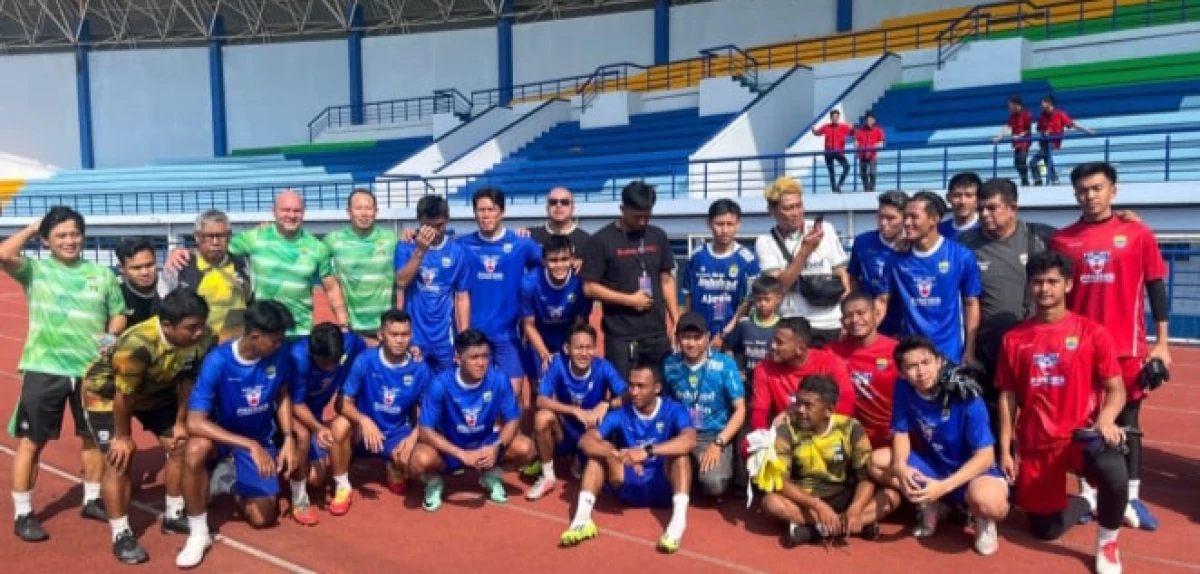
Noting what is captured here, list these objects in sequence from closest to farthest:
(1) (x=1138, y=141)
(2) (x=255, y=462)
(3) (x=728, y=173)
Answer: (2) (x=255, y=462) < (1) (x=1138, y=141) < (3) (x=728, y=173)

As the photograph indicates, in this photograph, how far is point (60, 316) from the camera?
4699 mm

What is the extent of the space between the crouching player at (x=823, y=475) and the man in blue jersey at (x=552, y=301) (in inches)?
68.6

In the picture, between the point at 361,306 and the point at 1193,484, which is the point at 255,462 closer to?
the point at 361,306

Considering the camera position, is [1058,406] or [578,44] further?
[578,44]

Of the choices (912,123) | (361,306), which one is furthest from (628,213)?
(912,123)

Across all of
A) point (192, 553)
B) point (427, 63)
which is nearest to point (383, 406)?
point (192, 553)

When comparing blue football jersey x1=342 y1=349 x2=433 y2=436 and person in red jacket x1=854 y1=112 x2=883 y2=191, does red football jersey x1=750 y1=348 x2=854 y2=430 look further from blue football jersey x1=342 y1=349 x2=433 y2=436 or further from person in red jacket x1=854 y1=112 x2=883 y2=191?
person in red jacket x1=854 y1=112 x2=883 y2=191

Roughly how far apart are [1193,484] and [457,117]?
2606 cm

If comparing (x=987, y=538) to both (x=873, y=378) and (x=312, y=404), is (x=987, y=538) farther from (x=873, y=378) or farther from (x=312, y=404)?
(x=312, y=404)

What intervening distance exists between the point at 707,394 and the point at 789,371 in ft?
1.74

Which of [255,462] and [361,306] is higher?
[361,306]

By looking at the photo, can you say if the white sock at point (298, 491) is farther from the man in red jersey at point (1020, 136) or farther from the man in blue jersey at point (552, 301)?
the man in red jersey at point (1020, 136)

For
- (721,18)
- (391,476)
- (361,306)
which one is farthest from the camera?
(721,18)

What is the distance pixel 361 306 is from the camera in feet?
19.9
